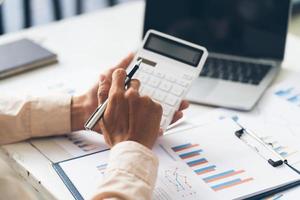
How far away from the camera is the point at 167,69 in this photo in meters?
0.89

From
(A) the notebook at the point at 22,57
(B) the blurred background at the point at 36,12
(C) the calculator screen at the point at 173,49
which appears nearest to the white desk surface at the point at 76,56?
(A) the notebook at the point at 22,57

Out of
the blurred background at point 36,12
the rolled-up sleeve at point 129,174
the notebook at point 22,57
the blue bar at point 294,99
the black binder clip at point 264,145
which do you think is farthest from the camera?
the blurred background at point 36,12

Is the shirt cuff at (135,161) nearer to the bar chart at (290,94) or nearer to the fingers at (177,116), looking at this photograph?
the fingers at (177,116)

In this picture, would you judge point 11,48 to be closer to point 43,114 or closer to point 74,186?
point 43,114

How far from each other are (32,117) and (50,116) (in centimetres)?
3

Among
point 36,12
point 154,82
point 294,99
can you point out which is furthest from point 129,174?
point 36,12

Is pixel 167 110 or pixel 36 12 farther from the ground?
pixel 167 110

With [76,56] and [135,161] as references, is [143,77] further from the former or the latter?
[76,56]

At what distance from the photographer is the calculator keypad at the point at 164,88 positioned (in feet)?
2.77

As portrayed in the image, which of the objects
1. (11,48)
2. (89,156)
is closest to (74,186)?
(89,156)

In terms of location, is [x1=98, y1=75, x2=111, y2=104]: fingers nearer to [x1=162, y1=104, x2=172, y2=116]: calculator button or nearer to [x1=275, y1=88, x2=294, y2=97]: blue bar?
[x1=162, y1=104, x2=172, y2=116]: calculator button

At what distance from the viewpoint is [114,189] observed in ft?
2.15

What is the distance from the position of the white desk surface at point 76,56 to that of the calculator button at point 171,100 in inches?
3.9

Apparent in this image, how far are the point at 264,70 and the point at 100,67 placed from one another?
354 mm
